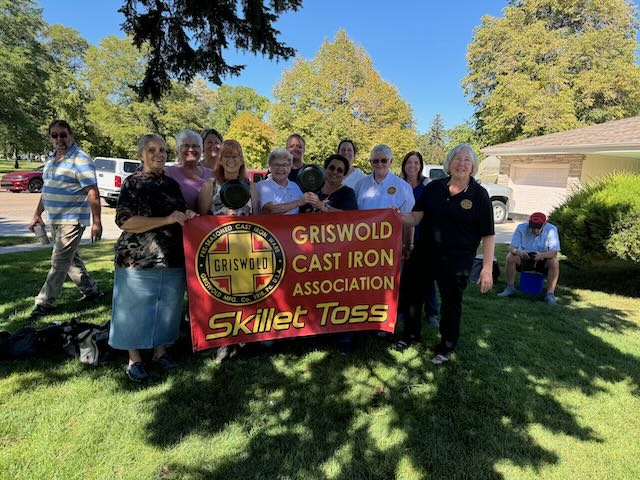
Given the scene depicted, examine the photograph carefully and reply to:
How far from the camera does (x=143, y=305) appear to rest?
9.99 feet

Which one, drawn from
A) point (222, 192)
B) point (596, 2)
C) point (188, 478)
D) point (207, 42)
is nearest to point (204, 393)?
point (188, 478)

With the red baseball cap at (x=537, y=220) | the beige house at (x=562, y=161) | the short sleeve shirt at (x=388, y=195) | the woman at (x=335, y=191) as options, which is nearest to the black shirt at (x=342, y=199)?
the woman at (x=335, y=191)

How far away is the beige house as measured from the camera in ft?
43.4

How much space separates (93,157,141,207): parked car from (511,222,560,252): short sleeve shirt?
13.2 meters

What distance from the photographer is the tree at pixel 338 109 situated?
24047mm

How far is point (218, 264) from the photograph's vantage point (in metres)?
3.19

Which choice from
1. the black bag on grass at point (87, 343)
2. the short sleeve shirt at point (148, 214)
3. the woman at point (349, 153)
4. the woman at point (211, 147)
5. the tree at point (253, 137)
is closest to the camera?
the short sleeve shirt at point (148, 214)

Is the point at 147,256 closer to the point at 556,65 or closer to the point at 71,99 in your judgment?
the point at 556,65

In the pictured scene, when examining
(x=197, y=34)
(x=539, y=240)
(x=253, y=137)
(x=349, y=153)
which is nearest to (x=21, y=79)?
(x=253, y=137)

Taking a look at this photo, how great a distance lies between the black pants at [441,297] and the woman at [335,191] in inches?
33.5

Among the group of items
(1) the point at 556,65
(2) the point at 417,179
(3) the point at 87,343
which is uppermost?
(1) the point at 556,65

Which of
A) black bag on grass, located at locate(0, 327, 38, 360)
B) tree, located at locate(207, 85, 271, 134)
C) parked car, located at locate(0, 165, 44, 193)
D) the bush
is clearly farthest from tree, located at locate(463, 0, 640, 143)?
tree, located at locate(207, 85, 271, 134)

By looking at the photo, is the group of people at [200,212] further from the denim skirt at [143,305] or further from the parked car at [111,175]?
the parked car at [111,175]

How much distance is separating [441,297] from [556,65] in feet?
77.6
